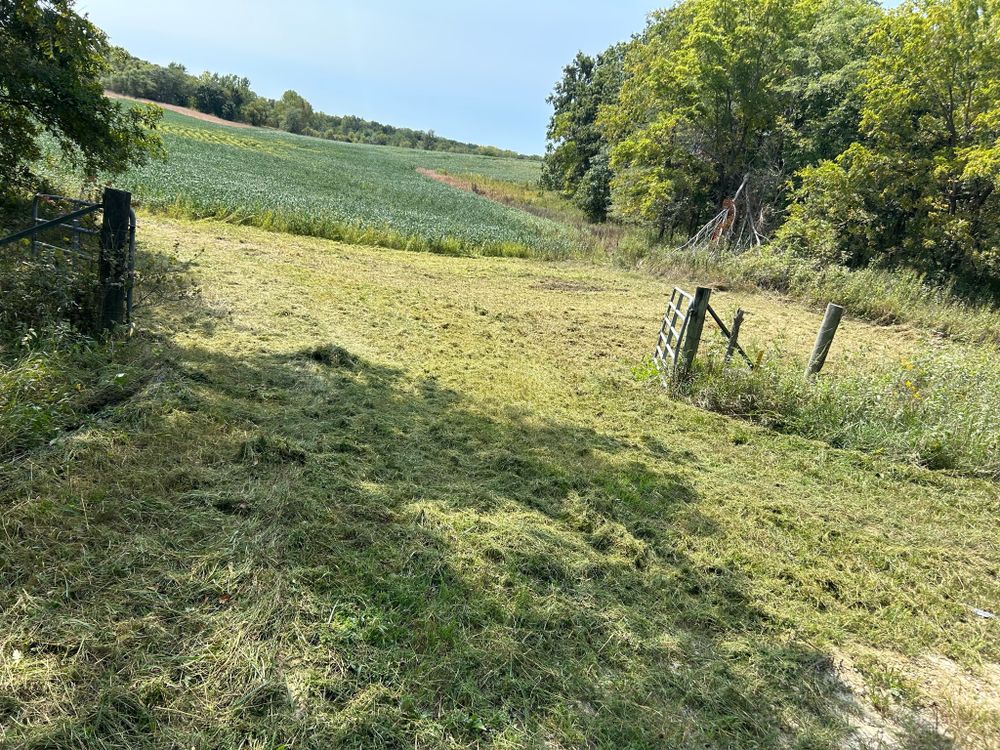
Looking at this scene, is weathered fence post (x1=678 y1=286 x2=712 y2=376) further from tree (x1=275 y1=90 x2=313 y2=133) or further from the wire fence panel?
tree (x1=275 y1=90 x2=313 y2=133)

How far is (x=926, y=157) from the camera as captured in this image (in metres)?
13.4

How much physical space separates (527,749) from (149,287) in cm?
631

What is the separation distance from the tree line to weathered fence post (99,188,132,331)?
15834 mm

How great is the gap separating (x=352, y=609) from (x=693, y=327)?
5.02 metres

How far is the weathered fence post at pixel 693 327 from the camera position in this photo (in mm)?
5969

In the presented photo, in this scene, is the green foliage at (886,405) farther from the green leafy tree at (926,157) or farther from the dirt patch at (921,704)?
the green leafy tree at (926,157)

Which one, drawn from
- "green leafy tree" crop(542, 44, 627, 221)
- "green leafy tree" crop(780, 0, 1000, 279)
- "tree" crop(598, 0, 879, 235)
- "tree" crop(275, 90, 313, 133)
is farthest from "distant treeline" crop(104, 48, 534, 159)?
"green leafy tree" crop(780, 0, 1000, 279)

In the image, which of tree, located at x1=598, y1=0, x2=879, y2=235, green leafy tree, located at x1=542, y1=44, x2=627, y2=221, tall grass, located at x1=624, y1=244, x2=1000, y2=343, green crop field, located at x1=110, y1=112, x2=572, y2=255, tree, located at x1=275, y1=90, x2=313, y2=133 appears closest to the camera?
tall grass, located at x1=624, y1=244, x2=1000, y2=343

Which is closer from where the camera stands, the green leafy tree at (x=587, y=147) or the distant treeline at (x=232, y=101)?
the green leafy tree at (x=587, y=147)

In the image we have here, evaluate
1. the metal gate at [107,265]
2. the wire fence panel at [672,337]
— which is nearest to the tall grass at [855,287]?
the wire fence panel at [672,337]

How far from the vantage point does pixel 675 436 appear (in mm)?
5055

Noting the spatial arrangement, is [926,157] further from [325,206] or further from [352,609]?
[352,609]

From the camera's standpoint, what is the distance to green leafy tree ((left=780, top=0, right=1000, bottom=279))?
1250 cm

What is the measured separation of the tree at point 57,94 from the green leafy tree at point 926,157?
16.2m
